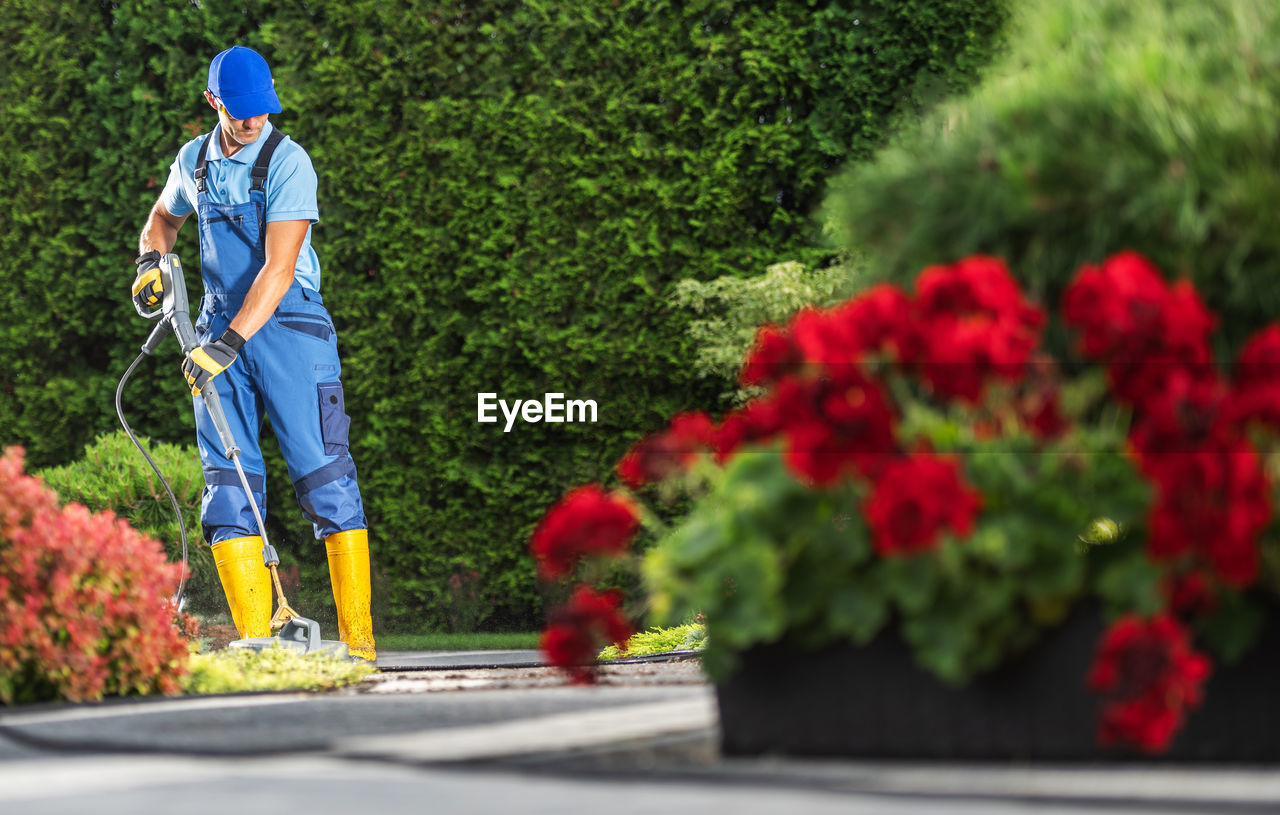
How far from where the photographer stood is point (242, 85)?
7.55m

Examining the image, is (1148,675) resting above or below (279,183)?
below

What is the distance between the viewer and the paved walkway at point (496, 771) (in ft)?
9.33

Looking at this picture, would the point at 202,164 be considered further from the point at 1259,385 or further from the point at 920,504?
the point at 1259,385

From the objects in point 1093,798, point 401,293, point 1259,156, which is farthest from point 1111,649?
point 401,293

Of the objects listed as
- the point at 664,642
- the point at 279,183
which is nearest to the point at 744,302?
the point at 664,642

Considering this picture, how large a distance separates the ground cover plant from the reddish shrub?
8.53ft

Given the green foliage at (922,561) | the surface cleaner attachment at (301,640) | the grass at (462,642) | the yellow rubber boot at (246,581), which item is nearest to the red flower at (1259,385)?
the green foliage at (922,561)

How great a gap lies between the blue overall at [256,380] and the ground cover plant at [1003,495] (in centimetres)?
452

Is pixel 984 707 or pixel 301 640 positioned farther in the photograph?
pixel 301 640

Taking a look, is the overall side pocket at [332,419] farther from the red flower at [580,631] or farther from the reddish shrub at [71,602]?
the red flower at [580,631]

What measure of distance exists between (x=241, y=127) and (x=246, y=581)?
2.38 meters

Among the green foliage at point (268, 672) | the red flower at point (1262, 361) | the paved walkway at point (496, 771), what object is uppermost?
the red flower at point (1262, 361)

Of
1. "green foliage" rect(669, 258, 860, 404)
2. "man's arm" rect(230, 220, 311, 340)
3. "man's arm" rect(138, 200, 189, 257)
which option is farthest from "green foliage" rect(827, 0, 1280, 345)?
"man's arm" rect(138, 200, 189, 257)

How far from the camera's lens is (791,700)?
135 inches
